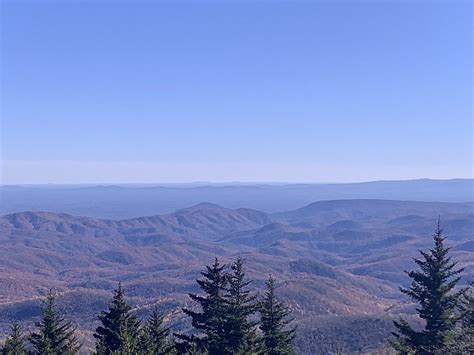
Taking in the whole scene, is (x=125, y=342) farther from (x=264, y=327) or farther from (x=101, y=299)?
(x=101, y=299)

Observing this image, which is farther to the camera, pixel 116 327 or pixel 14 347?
pixel 14 347

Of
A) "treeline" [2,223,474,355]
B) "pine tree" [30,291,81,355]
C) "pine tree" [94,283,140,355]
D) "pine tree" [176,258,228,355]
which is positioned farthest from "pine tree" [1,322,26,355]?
"pine tree" [176,258,228,355]

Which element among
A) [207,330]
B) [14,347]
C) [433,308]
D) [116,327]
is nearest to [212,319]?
[207,330]

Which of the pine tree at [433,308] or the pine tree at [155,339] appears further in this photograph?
the pine tree at [155,339]

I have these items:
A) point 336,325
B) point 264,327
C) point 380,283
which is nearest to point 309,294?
point 336,325

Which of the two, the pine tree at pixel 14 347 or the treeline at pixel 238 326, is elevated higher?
the treeline at pixel 238 326

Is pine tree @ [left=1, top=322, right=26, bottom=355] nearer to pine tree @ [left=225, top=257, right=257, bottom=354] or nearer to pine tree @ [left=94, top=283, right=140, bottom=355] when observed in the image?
pine tree @ [left=94, top=283, right=140, bottom=355]

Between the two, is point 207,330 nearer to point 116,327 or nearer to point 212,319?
point 212,319

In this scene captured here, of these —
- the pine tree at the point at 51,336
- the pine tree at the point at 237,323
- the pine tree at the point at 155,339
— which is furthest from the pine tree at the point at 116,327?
the pine tree at the point at 237,323

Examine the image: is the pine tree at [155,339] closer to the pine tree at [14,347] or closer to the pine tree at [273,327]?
the pine tree at [273,327]
